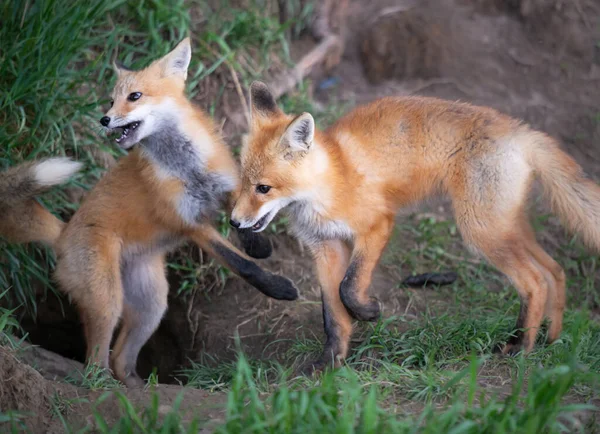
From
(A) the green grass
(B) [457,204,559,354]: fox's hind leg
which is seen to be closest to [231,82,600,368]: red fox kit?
(B) [457,204,559,354]: fox's hind leg

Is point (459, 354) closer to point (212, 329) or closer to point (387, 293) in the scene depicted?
point (387, 293)

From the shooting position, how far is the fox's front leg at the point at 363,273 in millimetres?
3955

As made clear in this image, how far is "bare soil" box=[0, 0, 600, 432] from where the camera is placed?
504cm

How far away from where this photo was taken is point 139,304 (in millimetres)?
4762

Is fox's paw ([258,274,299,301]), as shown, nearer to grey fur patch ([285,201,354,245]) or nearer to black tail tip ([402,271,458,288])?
grey fur patch ([285,201,354,245])

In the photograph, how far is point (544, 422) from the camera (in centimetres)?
258

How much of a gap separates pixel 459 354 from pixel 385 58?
12.7ft

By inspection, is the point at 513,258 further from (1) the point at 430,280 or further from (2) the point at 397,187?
(1) the point at 430,280

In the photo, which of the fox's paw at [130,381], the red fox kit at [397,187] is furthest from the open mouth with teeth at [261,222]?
the fox's paw at [130,381]

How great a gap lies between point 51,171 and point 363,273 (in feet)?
6.04

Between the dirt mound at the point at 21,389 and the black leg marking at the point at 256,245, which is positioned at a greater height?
the dirt mound at the point at 21,389

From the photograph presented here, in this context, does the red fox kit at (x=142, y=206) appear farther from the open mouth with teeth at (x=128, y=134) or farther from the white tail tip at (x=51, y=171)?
the white tail tip at (x=51, y=171)

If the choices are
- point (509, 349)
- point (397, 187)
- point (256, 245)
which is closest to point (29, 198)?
point (256, 245)

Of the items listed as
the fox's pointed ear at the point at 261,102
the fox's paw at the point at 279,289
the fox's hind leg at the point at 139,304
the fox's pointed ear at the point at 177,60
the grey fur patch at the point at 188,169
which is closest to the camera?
the fox's pointed ear at the point at 261,102
